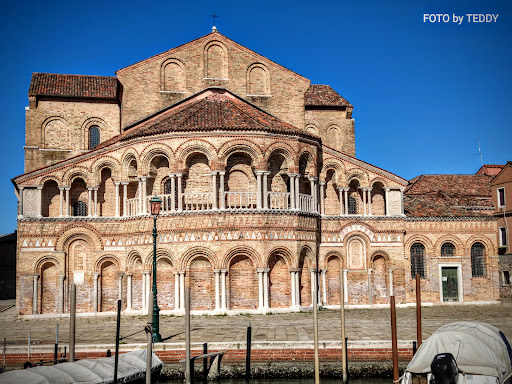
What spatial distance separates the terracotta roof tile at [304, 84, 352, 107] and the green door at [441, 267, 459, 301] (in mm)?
11451

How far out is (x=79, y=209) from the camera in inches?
1176

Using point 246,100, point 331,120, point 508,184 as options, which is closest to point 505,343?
point 246,100

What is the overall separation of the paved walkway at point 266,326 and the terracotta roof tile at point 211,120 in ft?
27.3

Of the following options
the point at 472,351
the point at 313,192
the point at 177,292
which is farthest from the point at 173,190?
the point at 472,351

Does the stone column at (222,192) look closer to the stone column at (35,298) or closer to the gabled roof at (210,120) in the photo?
the gabled roof at (210,120)

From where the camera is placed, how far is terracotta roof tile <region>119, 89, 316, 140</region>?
2692 cm

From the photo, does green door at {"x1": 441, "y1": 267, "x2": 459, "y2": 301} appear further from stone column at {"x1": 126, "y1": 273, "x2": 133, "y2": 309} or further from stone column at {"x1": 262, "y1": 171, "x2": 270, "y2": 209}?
stone column at {"x1": 126, "y1": 273, "x2": 133, "y2": 309}

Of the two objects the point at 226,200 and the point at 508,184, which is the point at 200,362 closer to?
the point at 226,200

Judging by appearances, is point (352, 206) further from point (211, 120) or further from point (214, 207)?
point (211, 120)

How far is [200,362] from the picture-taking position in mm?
17031

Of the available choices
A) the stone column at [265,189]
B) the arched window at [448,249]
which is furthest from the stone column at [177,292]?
the arched window at [448,249]

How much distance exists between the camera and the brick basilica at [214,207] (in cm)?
2652

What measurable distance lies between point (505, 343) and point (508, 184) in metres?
28.5

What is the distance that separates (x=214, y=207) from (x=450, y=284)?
14.3m
